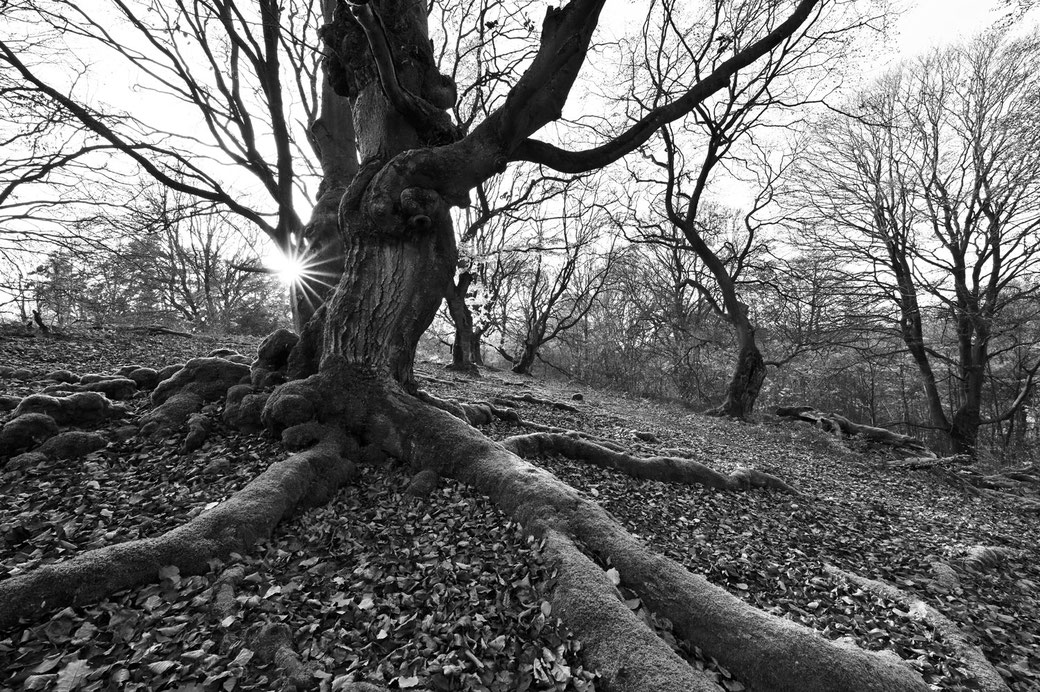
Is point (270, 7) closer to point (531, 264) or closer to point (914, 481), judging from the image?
point (914, 481)

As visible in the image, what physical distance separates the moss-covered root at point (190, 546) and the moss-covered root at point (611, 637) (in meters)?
2.10

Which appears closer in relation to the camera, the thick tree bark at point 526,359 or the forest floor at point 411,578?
the forest floor at point 411,578

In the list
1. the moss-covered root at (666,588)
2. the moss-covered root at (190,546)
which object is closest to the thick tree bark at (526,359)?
the moss-covered root at (666,588)

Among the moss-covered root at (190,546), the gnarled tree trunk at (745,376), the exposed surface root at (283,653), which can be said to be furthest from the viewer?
the gnarled tree trunk at (745,376)

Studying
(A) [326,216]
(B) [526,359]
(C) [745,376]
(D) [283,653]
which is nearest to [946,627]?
(D) [283,653]

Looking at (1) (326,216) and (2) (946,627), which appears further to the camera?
(1) (326,216)

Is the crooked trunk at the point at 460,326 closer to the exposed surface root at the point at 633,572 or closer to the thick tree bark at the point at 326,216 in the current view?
the thick tree bark at the point at 326,216

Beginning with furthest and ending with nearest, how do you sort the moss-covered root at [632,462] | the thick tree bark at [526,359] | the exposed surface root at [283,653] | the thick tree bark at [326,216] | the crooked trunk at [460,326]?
the thick tree bark at [526,359]
the crooked trunk at [460,326]
the thick tree bark at [326,216]
the moss-covered root at [632,462]
the exposed surface root at [283,653]

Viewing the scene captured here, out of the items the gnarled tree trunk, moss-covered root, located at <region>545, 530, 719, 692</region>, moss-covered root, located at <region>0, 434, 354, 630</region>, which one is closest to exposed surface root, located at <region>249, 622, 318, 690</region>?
moss-covered root, located at <region>0, 434, 354, 630</region>

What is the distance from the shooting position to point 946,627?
301cm

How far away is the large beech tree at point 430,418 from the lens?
2.29 m

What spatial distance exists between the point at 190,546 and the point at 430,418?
2.13m

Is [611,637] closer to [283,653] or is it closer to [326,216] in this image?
[283,653]

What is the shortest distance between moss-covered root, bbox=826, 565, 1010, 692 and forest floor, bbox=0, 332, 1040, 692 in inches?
3.1
